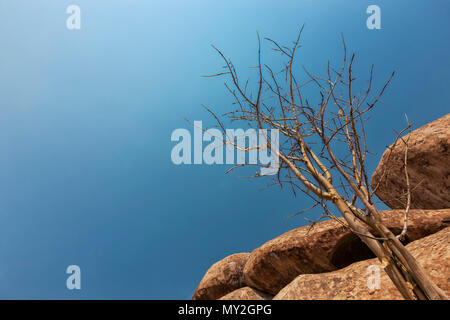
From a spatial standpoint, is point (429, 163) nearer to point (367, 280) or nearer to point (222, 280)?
point (367, 280)

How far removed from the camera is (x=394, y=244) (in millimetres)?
3152

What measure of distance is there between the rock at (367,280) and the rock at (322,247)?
87 cm

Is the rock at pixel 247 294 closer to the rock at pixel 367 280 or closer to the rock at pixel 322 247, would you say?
the rock at pixel 322 247

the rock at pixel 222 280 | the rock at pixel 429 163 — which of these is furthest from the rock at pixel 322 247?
the rock at pixel 222 280

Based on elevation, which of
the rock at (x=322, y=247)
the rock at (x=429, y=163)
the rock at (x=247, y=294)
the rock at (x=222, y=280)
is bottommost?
the rock at (x=247, y=294)

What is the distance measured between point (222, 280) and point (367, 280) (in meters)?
7.32

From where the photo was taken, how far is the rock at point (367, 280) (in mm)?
5004
